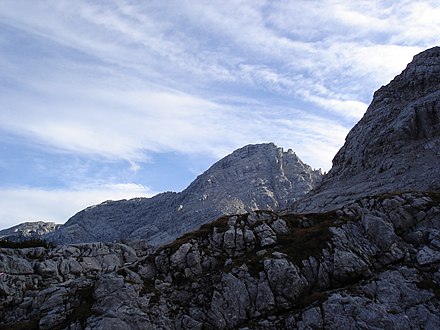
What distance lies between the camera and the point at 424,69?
13312cm

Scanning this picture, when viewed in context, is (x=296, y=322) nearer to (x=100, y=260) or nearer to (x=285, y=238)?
(x=285, y=238)

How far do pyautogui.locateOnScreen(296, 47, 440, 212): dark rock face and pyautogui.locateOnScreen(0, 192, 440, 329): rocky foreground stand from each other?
174 feet

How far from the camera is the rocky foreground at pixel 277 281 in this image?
97.7 ft

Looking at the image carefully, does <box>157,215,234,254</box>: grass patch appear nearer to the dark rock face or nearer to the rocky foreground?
the rocky foreground

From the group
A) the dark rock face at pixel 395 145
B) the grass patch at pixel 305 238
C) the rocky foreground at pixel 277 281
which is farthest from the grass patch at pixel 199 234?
the dark rock face at pixel 395 145

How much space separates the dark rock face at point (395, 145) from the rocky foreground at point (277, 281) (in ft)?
174

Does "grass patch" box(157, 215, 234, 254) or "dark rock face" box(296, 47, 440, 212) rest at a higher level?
"dark rock face" box(296, 47, 440, 212)

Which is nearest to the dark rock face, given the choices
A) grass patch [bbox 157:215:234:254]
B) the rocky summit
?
the rocky summit

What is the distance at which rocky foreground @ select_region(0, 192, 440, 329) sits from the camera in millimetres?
29766

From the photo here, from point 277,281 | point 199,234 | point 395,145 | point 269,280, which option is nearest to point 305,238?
point 277,281

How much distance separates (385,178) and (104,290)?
288 ft

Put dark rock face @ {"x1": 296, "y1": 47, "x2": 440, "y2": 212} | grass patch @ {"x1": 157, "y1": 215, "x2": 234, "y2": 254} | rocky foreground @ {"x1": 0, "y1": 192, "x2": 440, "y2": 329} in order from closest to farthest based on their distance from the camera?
rocky foreground @ {"x1": 0, "y1": 192, "x2": 440, "y2": 329} → grass patch @ {"x1": 157, "y1": 215, "x2": 234, "y2": 254} → dark rock face @ {"x1": 296, "y1": 47, "x2": 440, "y2": 212}

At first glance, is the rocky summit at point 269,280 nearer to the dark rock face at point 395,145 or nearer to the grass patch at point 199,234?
the grass patch at point 199,234

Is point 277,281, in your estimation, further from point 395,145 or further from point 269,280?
point 395,145
